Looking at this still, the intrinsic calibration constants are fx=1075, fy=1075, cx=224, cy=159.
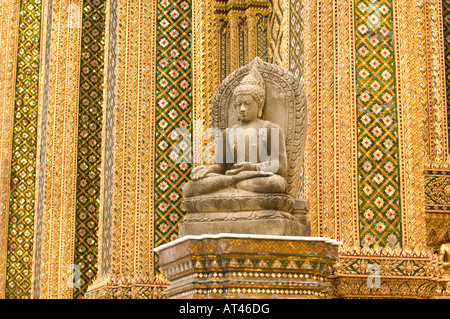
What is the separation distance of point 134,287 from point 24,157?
556cm

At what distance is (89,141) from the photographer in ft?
45.4

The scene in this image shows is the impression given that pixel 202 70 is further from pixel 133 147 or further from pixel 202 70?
pixel 133 147

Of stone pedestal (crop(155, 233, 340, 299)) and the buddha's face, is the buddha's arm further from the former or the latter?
stone pedestal (crop(155, 233, 340, 299))

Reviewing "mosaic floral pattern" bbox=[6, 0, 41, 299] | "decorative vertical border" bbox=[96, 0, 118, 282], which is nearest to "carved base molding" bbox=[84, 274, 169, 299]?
"decorative vertical border" bbox=[96, 0, 118, 282]

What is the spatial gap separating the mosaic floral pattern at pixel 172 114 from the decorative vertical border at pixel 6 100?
4.93 meters

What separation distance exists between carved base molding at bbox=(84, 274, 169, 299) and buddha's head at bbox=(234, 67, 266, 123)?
2941 millimetres

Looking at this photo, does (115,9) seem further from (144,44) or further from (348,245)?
(348,245)

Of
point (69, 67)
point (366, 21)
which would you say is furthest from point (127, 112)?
point (69, 67)

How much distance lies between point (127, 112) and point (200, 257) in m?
3.79

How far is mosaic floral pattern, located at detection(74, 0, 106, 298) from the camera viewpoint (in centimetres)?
1343

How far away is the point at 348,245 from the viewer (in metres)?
9.02

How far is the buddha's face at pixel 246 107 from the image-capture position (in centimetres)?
779

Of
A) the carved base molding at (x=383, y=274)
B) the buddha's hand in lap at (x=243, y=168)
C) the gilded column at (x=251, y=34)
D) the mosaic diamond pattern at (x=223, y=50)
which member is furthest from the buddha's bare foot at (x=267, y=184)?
→ the mosaic diamond pattern at (x=223, y=50)

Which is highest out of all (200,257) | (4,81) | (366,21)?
(4,81)
